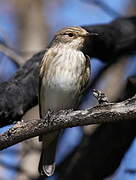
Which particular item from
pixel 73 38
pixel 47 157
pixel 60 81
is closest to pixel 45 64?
pixel 60 81

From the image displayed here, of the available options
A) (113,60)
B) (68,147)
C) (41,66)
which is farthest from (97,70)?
(41,66)

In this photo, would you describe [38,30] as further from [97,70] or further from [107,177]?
[107,177]

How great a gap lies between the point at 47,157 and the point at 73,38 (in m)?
1.04

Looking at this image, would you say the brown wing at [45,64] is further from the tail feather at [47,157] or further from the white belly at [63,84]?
the tail feather at [47,157]

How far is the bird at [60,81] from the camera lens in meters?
4.76

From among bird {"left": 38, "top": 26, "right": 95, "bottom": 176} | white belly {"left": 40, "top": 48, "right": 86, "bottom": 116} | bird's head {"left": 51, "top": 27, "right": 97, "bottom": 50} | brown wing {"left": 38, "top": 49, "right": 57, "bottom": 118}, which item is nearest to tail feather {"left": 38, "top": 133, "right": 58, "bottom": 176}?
bird {"left": 38, "top": 26, "right": 95, "bottom": 176}

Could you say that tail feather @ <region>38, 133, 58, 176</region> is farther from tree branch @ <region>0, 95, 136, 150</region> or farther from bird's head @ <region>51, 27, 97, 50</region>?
tree branch @ <region>0, 95, 136, 150</region>

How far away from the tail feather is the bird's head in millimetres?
777

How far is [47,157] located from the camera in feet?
16.3

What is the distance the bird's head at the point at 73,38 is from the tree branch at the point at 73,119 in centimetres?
162

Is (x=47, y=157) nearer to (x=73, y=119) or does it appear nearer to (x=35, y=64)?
(x=35, y=64)

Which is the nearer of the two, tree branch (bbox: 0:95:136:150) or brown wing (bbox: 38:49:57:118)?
tree branch (bbox: 0:95:136:150)

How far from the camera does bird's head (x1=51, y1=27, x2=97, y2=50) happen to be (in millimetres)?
5109

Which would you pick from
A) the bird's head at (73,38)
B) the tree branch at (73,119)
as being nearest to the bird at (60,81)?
the bird's head at (73,38)
